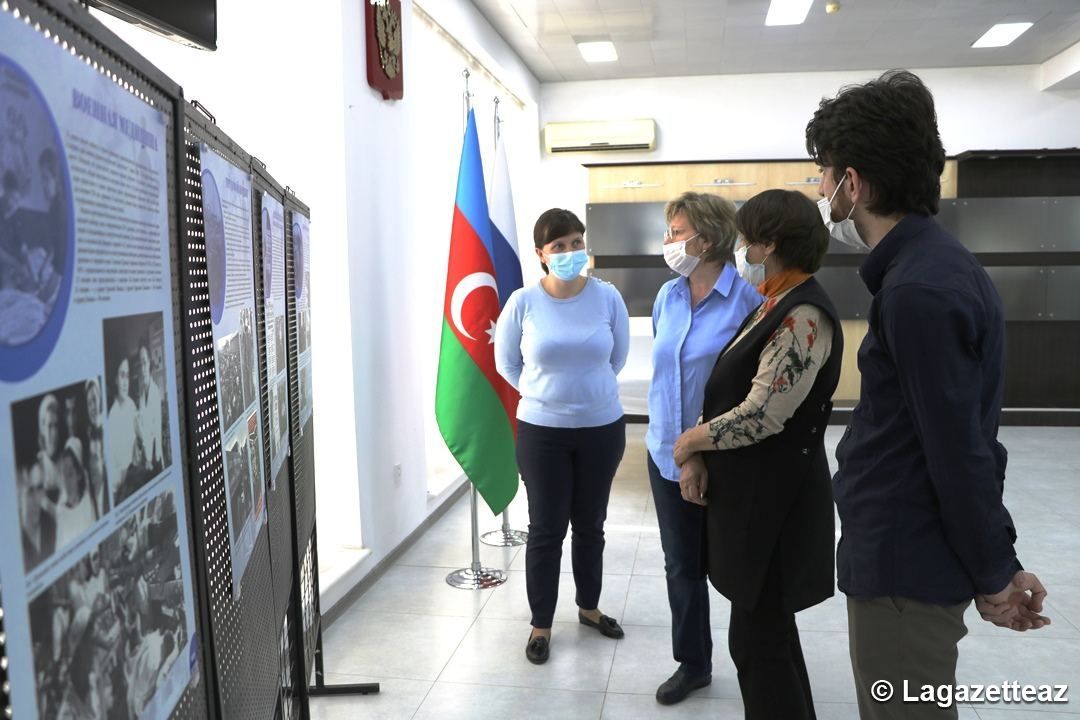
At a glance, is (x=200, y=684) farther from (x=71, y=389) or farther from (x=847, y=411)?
(x=847, y=411)

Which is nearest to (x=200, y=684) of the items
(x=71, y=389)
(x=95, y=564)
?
(x=95, y=564)

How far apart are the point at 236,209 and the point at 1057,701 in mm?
2801

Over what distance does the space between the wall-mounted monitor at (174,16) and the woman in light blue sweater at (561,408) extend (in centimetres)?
158

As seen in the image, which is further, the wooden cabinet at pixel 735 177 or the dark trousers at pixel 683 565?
the wooden cabinet at pixel 735 177

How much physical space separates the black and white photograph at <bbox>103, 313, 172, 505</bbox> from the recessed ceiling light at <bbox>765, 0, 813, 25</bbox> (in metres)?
6.31

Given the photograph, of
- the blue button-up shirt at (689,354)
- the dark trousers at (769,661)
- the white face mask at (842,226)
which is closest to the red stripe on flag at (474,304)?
the blue button-up shirt at (689,354)

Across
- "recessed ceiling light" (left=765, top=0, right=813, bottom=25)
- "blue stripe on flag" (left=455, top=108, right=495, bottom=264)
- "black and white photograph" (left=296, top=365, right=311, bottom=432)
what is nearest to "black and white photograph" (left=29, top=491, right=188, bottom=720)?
"black and white photograph" (left=296, top=365, right=311, bottom=432)

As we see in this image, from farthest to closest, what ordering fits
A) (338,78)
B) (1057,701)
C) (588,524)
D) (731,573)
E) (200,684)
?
1. (338,78)
2. (588,524)
3. (1057,701)
4. (731,573)
5. (200,684)

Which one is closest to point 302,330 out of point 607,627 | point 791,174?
point 607,627

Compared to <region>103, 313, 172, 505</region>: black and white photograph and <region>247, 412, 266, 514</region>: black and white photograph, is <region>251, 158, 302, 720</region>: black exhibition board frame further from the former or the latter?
<region>103, 313, 172, 505</region>: black and white photograph

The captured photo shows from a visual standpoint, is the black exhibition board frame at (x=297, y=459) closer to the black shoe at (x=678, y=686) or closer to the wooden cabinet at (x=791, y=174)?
the black shoe at (x=678, y=686)

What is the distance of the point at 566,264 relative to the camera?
10.3ft

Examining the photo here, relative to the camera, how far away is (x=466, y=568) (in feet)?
13.7

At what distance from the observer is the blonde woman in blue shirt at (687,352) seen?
8.36ft
